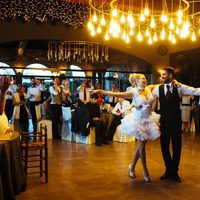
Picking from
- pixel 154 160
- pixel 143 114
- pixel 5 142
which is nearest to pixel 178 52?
pixel 154 160

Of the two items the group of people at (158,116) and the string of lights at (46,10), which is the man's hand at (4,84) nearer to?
the group of people at (158,116)

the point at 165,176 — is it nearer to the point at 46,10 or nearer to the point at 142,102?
the point at 142,102

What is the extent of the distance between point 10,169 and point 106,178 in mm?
1617

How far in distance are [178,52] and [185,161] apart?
7401mm

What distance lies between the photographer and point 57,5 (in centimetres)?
841

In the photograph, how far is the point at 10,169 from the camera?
3.64m

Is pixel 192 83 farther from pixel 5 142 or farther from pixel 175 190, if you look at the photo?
pixel 5 142

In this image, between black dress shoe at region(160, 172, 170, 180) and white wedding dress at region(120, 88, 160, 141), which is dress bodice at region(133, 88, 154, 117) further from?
black dress shoe at region(160, 172, 170, 180)

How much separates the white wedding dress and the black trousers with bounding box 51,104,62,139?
4.23m

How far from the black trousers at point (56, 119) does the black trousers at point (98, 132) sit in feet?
4.29

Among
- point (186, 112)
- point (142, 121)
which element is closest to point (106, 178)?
point (142, 121)

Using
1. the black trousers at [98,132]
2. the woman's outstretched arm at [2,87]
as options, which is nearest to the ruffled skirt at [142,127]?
the woman's outstretched arm at [2,87]

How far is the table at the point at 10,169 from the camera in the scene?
3.50 meters

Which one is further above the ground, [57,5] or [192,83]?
[57,5]
